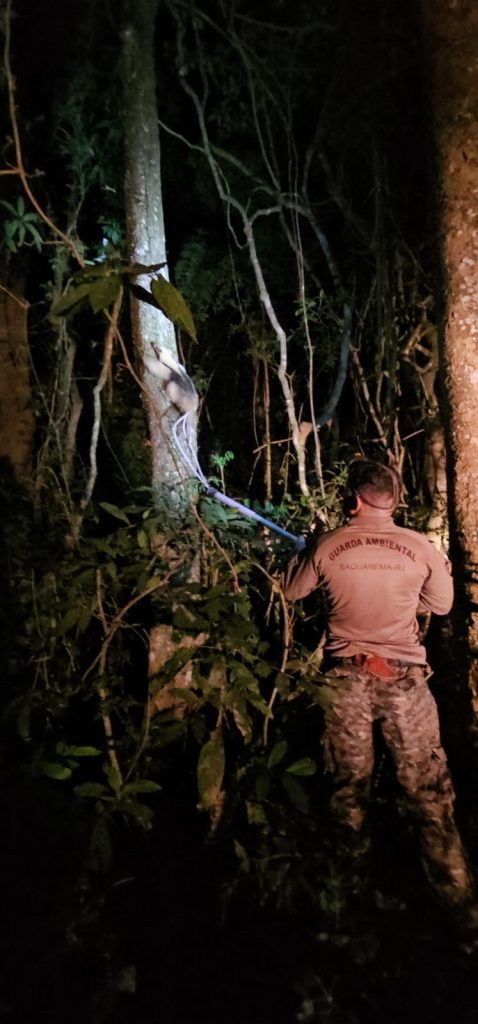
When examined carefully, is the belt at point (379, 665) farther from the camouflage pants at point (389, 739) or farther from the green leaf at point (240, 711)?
the green leaf at point (240, 711)

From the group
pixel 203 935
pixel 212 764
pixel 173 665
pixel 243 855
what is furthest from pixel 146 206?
pixel 203 935

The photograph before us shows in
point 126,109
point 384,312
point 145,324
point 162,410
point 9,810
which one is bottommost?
point 9,810

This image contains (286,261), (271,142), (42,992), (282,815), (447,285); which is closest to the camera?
(42,992)

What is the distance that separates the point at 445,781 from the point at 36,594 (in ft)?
7.73

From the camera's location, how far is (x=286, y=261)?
23.2 feet

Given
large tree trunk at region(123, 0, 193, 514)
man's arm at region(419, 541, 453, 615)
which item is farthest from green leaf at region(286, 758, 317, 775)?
large tree trunk at region(123, 0, 193, 514)

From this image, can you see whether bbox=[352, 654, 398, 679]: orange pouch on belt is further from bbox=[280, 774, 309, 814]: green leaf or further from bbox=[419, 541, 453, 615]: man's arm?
bbox=[280, 774, 309, 814]: green leaf

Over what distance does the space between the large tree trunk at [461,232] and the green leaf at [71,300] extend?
6.32 feet

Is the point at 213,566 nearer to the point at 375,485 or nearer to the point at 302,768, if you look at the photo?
the point at 375,485

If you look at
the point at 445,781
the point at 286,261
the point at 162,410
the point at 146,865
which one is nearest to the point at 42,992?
the point at 146,865

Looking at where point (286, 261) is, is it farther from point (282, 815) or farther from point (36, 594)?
point (282, 815)

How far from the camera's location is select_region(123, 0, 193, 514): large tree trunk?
4105 mm

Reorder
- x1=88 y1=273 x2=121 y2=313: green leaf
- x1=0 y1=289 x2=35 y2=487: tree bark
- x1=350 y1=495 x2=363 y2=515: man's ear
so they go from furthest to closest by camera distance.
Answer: x1=0 y1=289 x2=35 y2=487: tree bark < x1=350 y1=495 x2=363 y2=515: man's ear < x1=88 y1=273 x2=121 y2=313: green leaf

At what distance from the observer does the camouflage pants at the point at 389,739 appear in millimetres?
3258
